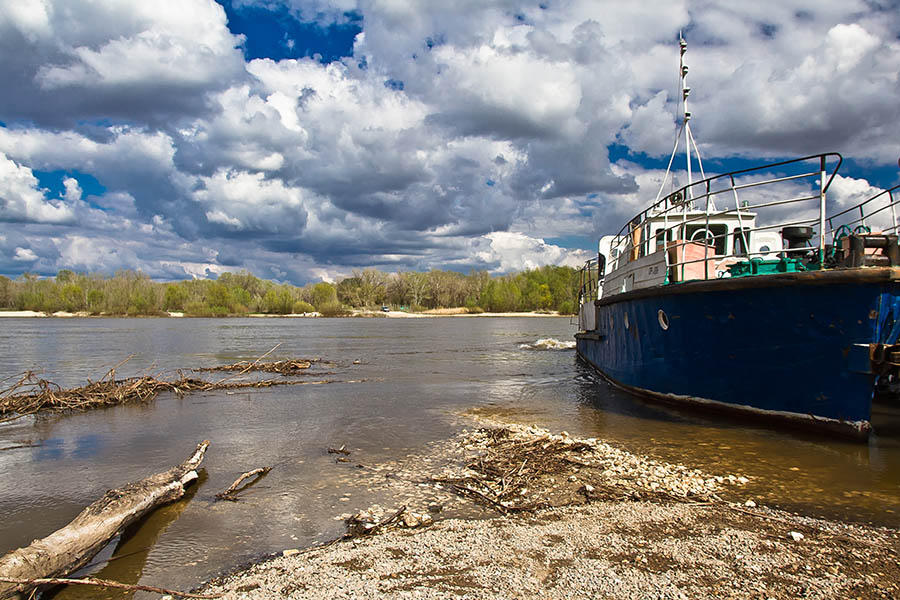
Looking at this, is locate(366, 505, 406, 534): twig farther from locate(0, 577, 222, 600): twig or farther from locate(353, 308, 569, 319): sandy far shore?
locate(353, 308, 569, 319): sandy far shore

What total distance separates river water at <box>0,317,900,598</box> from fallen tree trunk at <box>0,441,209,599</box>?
136mm

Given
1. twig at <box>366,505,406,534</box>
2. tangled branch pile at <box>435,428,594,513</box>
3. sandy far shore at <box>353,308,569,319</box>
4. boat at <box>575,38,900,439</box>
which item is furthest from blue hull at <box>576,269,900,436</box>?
sandy far shore at <box>353,308,569,319</box>

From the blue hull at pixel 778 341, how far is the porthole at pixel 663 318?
17 mm

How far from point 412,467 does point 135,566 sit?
2.96 metres

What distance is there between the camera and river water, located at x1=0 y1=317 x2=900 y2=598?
4520 millimetres

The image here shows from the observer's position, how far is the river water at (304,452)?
4.52 m

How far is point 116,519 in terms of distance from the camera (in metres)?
4.30

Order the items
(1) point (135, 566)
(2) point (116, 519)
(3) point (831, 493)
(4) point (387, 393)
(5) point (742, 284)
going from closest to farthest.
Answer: (1) point (135, 566)
(2) point (116, 519)
(3) point (831, 493)
(5) point (742, 284)
(4) point (387, 393)

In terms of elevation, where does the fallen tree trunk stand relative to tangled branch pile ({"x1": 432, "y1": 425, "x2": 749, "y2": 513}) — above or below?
above

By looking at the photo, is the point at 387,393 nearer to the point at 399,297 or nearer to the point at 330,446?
the point at 330,446

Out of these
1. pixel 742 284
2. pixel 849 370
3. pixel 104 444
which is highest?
pixel 742 284

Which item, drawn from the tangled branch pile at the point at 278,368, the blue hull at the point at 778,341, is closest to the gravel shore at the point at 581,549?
the blue hull at the point at 778,341

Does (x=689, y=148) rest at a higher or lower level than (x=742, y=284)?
higher

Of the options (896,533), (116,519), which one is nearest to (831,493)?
(896,533)
